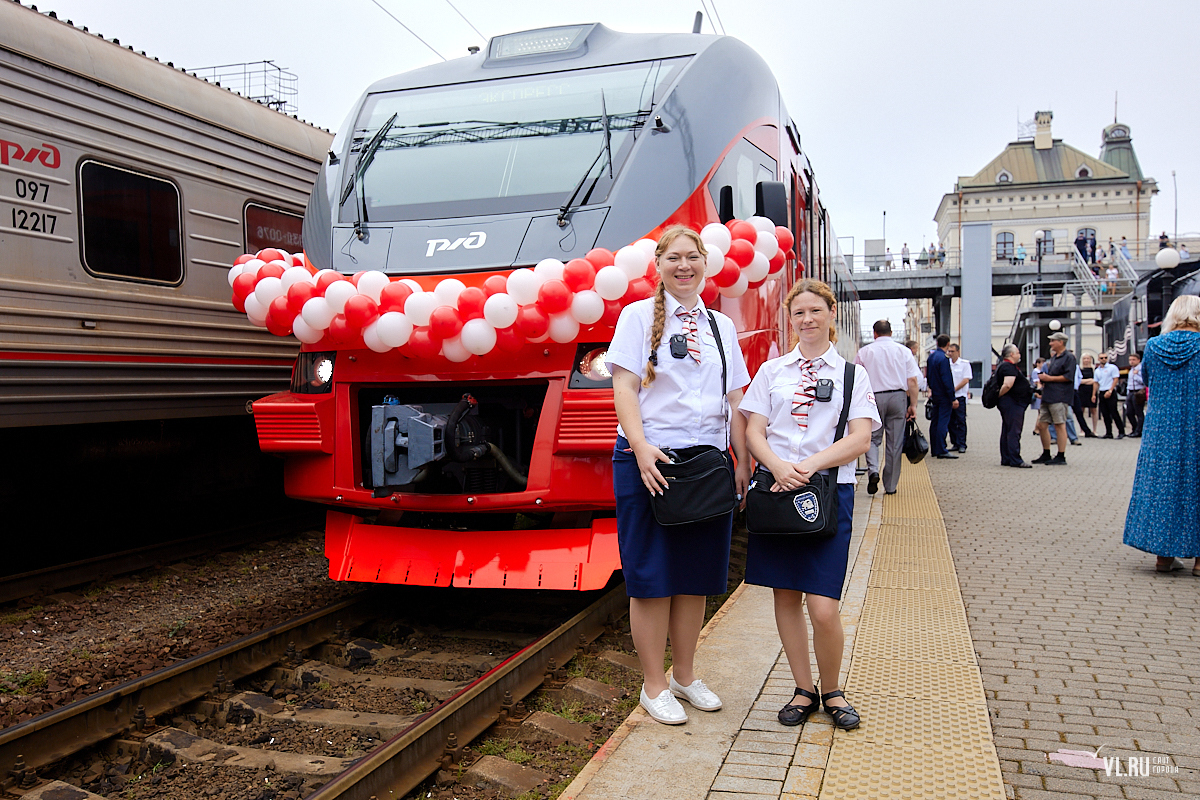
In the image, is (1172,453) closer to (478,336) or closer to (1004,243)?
(478,336)

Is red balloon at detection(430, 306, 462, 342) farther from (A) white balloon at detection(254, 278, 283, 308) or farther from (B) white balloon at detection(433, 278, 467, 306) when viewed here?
(A) white balloon at detection(254, 278, 283, 308)

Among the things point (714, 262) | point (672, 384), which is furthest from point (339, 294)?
point (672, 384)

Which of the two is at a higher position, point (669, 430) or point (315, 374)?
point (315, 374)

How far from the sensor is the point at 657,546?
11.6 feet

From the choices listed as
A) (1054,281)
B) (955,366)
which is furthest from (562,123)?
(1054,281)

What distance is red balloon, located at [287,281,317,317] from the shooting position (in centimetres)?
498

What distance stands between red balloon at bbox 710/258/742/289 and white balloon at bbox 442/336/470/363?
49.9 inches

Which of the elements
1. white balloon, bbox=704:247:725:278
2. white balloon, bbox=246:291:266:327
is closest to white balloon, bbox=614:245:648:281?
white balloon, bbox=704:247:725:278

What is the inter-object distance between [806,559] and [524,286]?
1865 millimetres

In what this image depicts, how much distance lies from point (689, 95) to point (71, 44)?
13.3 ft

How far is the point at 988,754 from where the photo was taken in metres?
3.18

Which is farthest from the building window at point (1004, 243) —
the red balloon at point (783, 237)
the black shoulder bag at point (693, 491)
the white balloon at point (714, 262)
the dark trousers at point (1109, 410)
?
the black shoulder bag at point (693, 491)

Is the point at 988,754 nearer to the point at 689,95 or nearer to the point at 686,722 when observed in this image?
the point at 686,722

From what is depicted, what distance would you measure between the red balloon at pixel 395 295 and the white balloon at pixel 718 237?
4.88 feet
